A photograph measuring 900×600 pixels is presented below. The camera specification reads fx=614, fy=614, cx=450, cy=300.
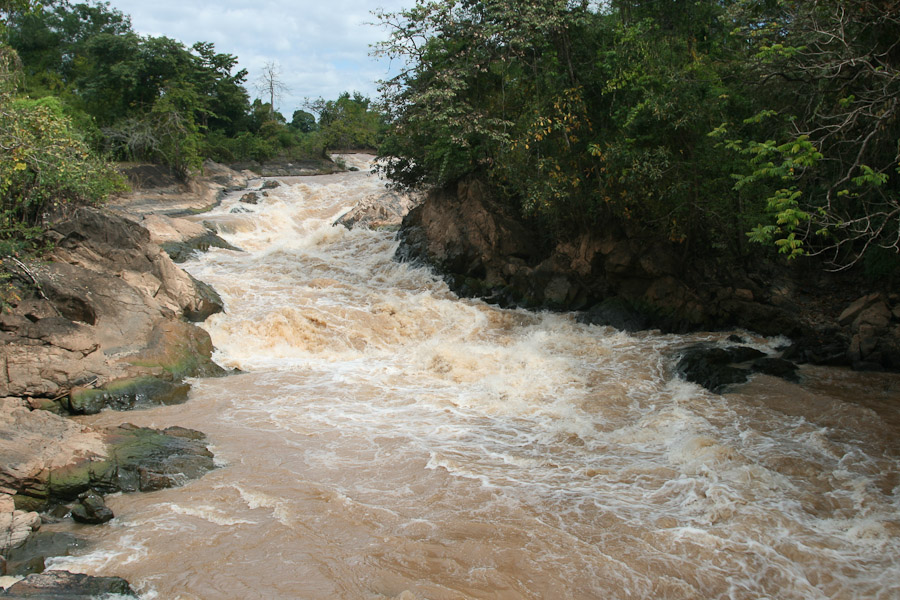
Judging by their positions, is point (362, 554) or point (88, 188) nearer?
point (362, 554)

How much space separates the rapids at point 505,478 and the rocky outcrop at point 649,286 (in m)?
0.66

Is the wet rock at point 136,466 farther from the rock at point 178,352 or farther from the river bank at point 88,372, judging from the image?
the rock at point 178,352

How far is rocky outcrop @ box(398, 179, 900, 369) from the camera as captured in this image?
9578mm

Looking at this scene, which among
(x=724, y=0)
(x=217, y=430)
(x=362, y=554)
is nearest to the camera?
(x=362, y=554)

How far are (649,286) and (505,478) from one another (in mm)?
6995

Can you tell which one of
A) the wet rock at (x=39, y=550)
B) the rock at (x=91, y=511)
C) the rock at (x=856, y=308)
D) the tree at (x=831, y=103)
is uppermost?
the tree at (x=831, y=103)

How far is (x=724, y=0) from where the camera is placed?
1161 centimetres

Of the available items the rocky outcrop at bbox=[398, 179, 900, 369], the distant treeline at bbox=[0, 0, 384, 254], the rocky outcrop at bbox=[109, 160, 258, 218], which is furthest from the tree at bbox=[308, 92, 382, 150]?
the rocky outcrop at bbox=[398, 179, 900, 369]

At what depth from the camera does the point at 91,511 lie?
515 cm

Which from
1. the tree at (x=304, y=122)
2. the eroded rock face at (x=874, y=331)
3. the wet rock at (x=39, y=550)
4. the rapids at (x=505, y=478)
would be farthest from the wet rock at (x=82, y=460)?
the tree at (x=304, y=122)

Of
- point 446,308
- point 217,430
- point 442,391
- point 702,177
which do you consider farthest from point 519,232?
point 217,430

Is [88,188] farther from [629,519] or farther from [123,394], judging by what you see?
[629,519]

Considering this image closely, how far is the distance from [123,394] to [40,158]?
4.09m

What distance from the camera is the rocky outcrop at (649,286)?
9.58 metres
